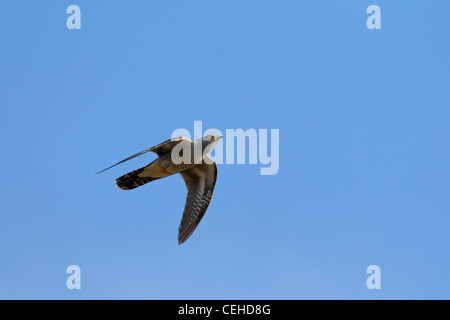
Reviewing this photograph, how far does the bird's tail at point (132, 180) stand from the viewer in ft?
49.8

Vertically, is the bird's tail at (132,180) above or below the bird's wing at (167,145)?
below

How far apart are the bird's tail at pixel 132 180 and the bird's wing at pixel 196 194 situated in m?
1.35

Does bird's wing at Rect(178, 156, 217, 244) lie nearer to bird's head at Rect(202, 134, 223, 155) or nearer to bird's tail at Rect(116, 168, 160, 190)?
bird's head at Rect(202, 134, 223, 155)

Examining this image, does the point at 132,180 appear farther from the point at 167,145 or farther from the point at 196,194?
the point at 196,194

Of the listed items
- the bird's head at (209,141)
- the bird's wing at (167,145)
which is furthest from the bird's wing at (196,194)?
the bird's wing at (167,145)

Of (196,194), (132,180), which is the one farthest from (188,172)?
(132,180)

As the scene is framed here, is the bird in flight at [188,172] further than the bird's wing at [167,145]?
Yes

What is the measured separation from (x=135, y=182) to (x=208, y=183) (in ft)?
6.52

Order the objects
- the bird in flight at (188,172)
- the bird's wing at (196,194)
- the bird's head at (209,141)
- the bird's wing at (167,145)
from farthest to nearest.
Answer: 1. the bird's wing at (196,194)
2. the bird in flight at (188,172)
3. the bird's head at (209,141)
4. the bird's wing at (167,145)

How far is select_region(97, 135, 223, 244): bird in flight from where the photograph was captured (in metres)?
15.0

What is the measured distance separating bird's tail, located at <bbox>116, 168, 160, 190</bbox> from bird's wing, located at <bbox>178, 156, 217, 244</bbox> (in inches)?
53.2

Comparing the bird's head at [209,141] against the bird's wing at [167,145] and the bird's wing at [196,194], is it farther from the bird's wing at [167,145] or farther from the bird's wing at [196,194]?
the bird's wing at [196,194]
